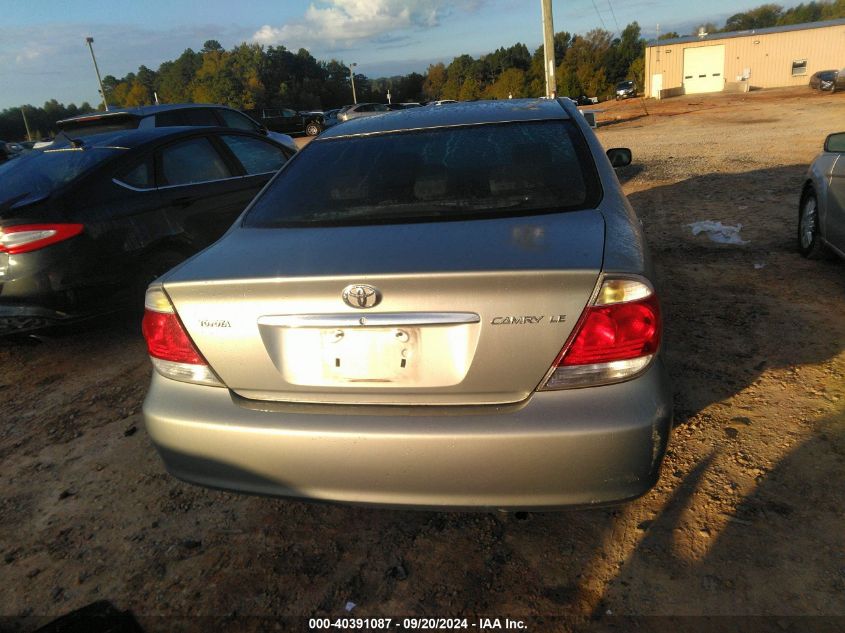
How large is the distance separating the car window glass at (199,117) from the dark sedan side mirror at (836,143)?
24.7ft

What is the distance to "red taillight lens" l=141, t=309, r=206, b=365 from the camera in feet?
6.20

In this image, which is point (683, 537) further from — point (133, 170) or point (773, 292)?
point (133, 170)

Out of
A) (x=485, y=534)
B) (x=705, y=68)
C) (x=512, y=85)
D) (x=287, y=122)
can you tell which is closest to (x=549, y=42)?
(x=287, y=122)

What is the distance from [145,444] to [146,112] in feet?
20.7

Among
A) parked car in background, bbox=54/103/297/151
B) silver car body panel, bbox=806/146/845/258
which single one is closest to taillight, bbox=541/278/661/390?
silver car body panel, bbox=806/146/845/258

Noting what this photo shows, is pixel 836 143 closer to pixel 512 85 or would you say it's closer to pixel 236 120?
pixel 236 120

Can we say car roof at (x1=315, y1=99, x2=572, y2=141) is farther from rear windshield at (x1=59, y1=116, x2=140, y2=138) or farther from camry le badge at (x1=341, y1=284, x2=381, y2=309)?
rear windshield at (x1=59, y1=116, x2=140, y2=138)

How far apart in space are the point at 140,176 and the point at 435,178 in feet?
8.98

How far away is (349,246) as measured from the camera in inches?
74.4

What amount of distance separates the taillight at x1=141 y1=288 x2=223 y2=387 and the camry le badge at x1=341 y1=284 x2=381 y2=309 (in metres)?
0.55

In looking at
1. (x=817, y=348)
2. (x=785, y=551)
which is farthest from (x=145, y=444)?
(x=817, y=348)

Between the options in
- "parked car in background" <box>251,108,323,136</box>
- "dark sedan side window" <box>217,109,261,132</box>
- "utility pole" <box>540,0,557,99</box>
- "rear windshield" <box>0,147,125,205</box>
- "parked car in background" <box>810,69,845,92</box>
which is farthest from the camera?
"parked car in background" <box>251,108,323,136</box>

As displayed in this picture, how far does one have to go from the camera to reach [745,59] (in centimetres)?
3762

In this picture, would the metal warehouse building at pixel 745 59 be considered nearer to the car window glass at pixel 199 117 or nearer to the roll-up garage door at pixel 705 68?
the roll-up garage door at pixel 705 68
